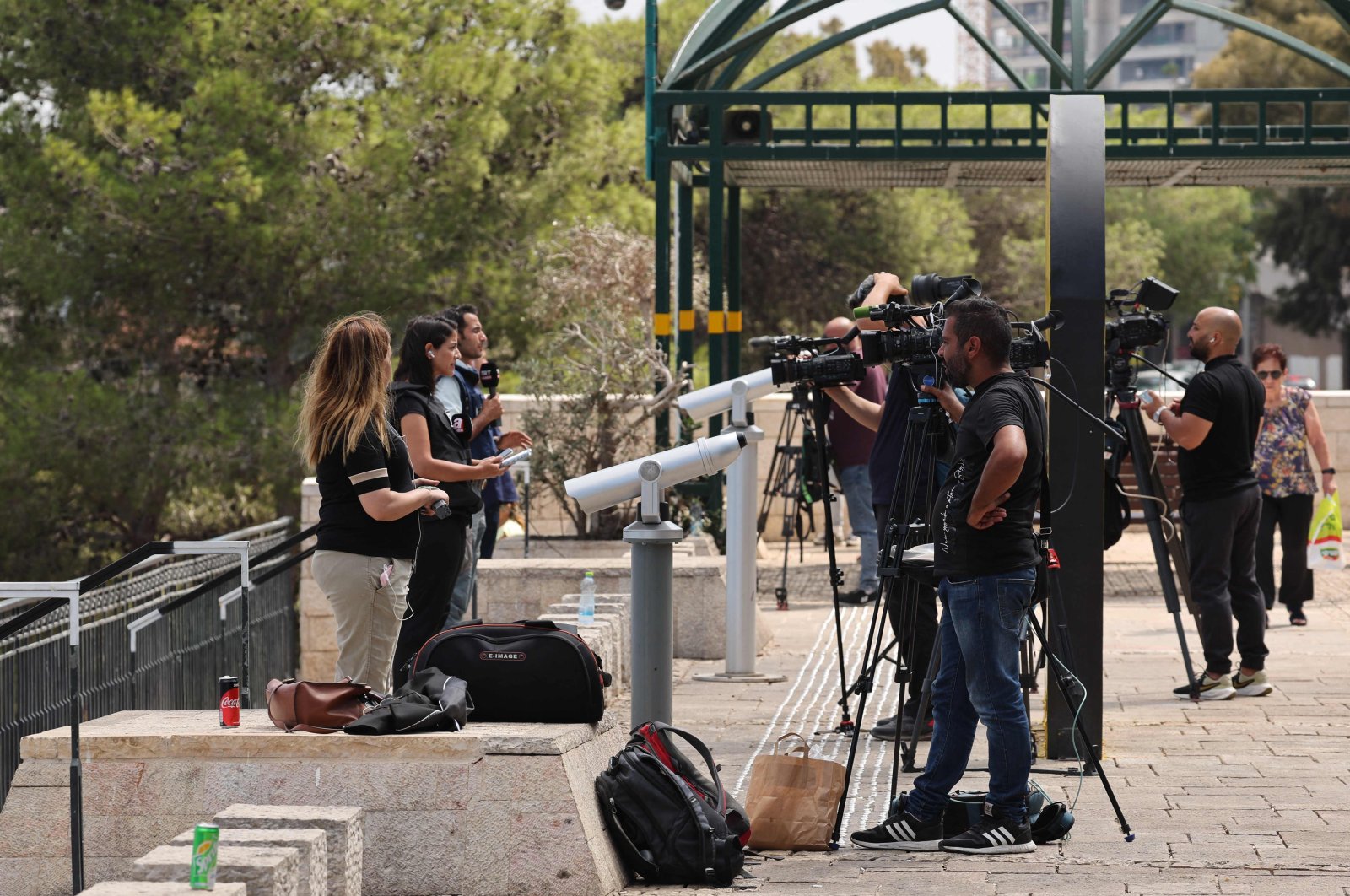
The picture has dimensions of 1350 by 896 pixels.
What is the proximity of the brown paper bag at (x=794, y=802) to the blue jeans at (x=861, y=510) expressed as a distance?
6.02 metres

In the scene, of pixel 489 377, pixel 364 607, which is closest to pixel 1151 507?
pixel 489 377

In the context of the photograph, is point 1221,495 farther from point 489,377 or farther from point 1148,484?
point 489,377

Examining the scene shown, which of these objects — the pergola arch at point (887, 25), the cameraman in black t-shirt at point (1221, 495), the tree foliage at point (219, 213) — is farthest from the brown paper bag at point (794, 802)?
the tree foliage at point (219, 213)

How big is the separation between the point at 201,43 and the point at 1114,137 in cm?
1336

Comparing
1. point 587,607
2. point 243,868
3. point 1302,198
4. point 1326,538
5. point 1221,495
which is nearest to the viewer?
point 243,868

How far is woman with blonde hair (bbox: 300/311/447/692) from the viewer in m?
6.11

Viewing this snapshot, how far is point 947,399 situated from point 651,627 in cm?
149

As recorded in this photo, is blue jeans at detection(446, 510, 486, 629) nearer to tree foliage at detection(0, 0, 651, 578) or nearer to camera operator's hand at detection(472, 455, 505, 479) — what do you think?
camera operator's hand at detection(472, 455, 505, 479)

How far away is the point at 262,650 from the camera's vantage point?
12.1m

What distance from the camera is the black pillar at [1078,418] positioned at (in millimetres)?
7109

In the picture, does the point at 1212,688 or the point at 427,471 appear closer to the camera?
the point at 427,471

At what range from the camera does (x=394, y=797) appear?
514 centimetres

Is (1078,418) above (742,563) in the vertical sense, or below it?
above

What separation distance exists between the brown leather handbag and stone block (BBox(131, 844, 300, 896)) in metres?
1.04
